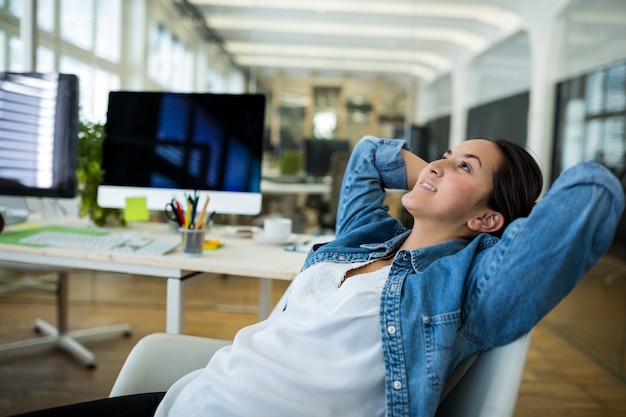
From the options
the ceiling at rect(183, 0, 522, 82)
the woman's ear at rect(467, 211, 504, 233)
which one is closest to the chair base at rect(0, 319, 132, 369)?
the ceiling at rect(183, 0, 522, 82)

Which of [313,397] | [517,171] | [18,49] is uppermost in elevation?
[18,49]

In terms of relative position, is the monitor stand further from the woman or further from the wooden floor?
the woman

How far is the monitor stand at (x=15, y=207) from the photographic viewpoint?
7.24 ft

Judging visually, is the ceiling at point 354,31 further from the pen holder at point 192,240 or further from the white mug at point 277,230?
the pen holder at point 192,240

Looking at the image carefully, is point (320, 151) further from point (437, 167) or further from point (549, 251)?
point (549, 251)

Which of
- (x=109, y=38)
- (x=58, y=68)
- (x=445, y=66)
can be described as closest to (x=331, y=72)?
(x=445, y=66)

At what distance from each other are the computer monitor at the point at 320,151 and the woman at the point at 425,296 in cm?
313

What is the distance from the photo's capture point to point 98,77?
13.2ft

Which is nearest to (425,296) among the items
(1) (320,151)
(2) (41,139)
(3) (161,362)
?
(3) (161,362)

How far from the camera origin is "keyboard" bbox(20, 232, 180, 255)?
1.76 metres

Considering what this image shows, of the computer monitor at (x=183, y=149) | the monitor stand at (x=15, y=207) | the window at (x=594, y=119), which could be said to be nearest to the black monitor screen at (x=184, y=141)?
the computer monitor at (x=183, y=149)

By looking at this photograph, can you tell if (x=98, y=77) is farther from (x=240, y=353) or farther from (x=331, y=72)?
(x=240, y=353)

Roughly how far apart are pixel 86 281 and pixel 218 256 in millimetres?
2692

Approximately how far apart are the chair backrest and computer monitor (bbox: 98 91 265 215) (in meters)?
1.13
